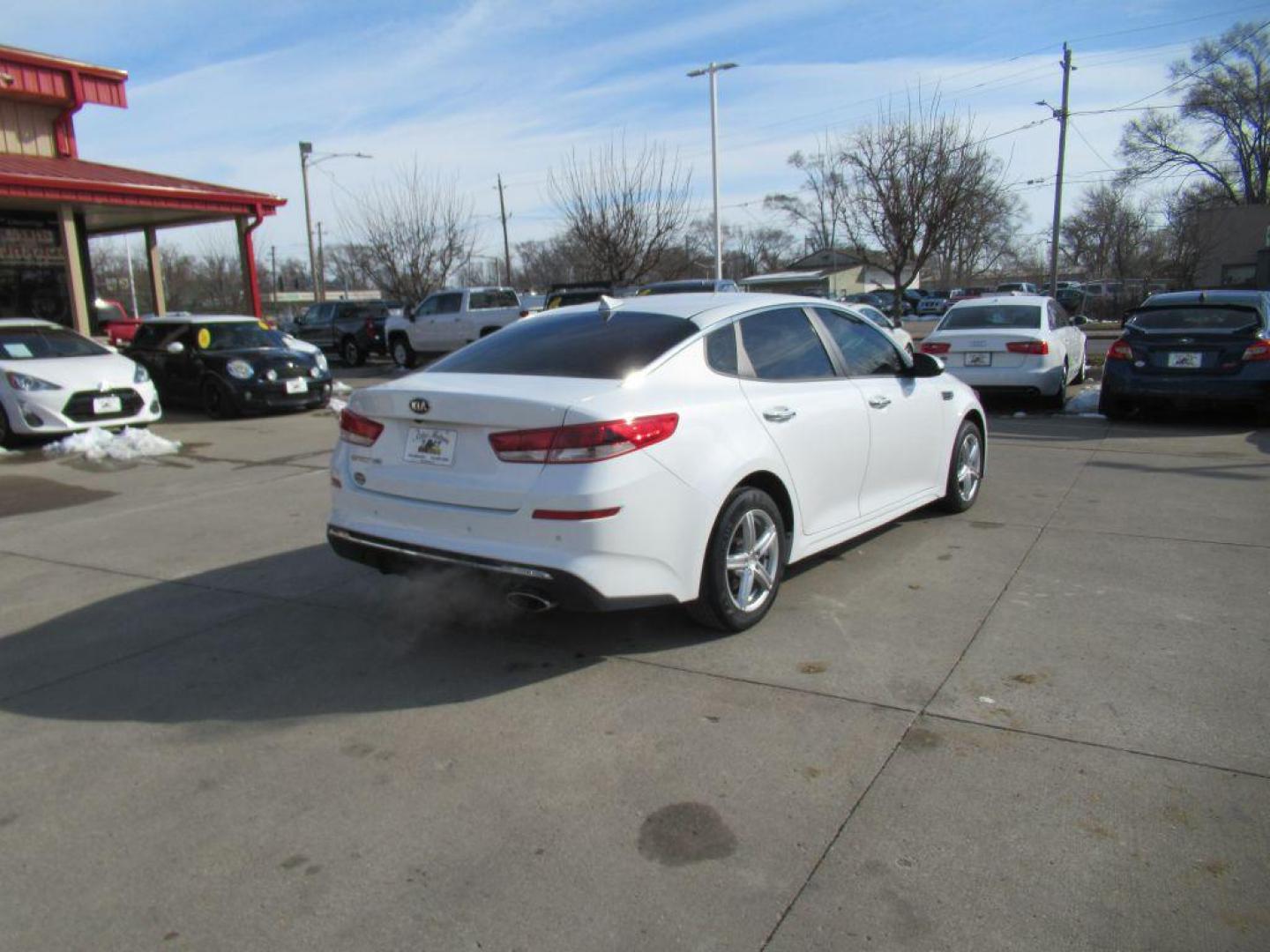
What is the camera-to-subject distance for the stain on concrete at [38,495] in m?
7.89

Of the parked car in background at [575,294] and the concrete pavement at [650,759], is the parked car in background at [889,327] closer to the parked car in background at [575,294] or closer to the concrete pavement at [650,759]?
the parked car in background at [575,294]

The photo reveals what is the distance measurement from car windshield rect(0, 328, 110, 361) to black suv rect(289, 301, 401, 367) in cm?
1301

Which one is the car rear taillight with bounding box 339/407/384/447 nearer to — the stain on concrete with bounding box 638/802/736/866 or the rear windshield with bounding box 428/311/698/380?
the rear windshield with bounding box 428/311/698/380

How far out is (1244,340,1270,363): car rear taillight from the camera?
992cm

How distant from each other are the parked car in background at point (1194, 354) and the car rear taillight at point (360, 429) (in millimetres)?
9240

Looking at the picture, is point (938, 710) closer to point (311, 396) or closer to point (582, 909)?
point (582, 909)

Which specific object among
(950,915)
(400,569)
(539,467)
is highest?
(539,467)

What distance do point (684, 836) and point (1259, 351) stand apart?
9832 mm

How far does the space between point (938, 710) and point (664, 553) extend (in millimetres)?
1226

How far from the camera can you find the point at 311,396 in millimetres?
13930

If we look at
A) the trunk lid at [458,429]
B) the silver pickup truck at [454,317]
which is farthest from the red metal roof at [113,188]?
the trunk lid at [458,429]

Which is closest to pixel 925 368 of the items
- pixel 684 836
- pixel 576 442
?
pixel 576 442

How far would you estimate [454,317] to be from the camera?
871 inches

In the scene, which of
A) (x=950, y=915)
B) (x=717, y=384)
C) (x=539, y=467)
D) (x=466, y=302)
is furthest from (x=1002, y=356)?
(x=466, y=302)
